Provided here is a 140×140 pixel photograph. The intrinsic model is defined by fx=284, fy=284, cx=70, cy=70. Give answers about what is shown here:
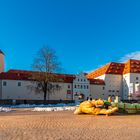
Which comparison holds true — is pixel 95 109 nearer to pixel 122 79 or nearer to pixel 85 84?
pixel 85 84

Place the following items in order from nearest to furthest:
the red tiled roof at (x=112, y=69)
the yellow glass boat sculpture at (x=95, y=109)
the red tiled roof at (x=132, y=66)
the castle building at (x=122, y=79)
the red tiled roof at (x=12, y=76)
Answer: the yellow glass boat sculpture at (x=95, y=109) → the red tiled roof at (x=12, y=76) → the castle building at (x=122, y=79) → the red tiled roof at (x=132, y=66) → the red tiled roof at (x=112, y=69)

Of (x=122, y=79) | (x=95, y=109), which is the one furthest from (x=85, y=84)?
(x=95, y=109)

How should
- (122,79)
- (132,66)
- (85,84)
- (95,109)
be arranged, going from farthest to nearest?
(122,79) → (132,66) → (85,84) → (95,109)

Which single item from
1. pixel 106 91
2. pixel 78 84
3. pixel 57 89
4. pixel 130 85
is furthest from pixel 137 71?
pixel 57 89

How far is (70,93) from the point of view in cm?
8338

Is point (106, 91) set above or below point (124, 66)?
below

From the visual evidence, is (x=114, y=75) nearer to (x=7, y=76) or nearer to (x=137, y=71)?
(x=137, y=71)

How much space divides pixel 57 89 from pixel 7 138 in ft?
216

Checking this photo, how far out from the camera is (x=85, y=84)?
85.7 meters

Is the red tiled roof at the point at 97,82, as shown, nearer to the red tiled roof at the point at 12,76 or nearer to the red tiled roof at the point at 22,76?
the red tiled roof at the point at 22,76

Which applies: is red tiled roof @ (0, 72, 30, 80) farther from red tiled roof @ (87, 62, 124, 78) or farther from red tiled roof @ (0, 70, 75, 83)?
red tiled roof @ (87, 62, 124, 78)

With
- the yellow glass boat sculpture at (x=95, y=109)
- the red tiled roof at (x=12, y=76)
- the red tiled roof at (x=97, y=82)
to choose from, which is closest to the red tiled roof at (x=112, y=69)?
the red tiled roof at (x=97, y=82)

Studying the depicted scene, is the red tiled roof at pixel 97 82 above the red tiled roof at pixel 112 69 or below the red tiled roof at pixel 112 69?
below

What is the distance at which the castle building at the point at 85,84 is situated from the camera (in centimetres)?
7631
